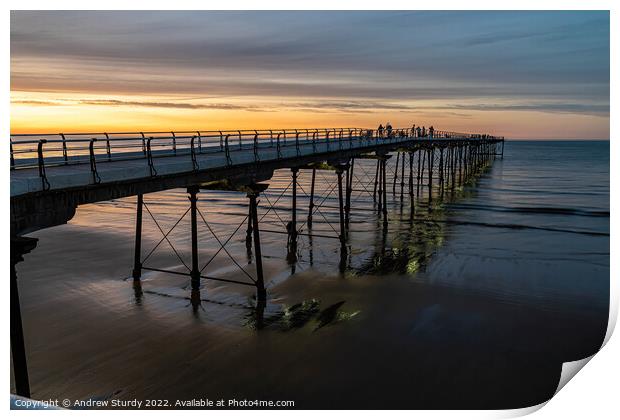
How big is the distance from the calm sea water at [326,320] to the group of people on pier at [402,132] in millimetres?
16950

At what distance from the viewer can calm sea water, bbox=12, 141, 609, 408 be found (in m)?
10.4

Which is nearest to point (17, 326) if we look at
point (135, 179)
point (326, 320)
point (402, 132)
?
point (135, 179)

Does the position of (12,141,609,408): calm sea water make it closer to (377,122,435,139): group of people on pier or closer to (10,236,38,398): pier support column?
(10,236,38,398): pier support column

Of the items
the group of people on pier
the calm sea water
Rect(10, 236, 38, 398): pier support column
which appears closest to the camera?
Rect(10, 236, 38, 398): pier support column

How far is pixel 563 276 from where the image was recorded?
745 inches

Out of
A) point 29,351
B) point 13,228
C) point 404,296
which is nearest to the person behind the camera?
point 13,228

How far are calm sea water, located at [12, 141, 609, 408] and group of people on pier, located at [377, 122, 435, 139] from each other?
17.0m

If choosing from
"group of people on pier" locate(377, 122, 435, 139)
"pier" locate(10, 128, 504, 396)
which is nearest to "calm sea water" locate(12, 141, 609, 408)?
"pier" locate(10, 128, 504, 396)

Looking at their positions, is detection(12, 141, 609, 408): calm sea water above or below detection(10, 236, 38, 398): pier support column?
below

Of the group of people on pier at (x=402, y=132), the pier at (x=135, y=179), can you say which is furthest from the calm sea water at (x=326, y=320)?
the group of people on pier at (x=402, y=132)

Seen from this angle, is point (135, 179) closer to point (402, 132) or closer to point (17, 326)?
point (17, 326)
